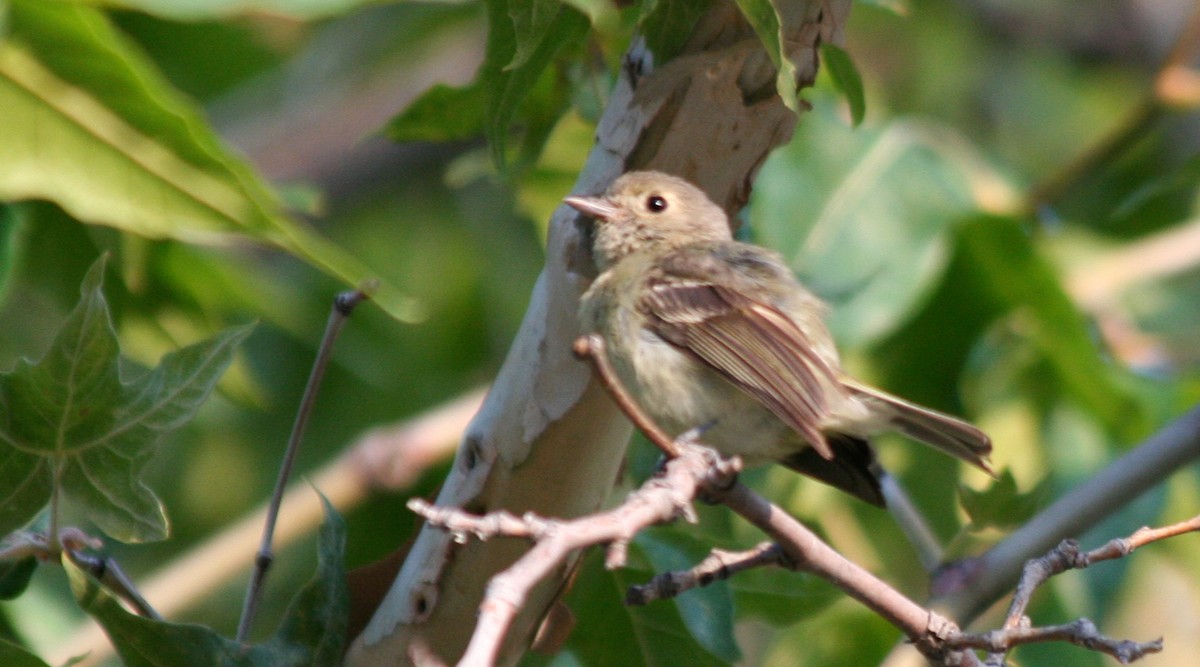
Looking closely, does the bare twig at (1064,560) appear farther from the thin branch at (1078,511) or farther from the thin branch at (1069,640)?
the thin branch at (1078,511)

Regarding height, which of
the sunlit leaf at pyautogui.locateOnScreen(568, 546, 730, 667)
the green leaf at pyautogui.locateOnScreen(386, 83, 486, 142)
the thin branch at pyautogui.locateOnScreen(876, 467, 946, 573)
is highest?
the green leaf at pyautogui.locateOnScreen(386, 83, 486, 142)

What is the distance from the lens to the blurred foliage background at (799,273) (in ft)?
10.7

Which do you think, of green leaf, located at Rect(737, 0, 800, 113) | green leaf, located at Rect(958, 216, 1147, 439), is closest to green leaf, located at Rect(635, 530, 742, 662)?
green leaf, located at Rect(737, 0, 800, 113)

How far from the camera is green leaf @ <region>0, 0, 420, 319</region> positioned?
2.77 metres

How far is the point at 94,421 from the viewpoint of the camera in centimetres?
234

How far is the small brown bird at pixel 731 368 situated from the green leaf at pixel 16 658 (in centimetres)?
110

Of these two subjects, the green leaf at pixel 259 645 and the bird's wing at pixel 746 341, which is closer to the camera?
the green leaf at pixel 259 645

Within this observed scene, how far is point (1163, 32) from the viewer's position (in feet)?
25.0

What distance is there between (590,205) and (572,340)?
271 mm

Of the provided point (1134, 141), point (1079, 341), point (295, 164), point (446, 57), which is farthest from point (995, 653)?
point (446, 57)

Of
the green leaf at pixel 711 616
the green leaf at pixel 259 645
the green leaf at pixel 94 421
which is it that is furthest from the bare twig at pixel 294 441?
the green leaf at pixel 711 616

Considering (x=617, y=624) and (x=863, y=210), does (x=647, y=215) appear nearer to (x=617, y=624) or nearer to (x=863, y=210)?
(x=617, y=624)

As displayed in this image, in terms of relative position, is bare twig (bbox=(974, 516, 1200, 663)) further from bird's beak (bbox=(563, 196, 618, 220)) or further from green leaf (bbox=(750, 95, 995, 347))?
green leaf (bbox=(750, 95, 995, 347))

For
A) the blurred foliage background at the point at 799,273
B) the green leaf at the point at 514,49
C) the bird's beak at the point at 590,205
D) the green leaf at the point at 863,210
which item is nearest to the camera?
the green leaf at the point at 514,49
